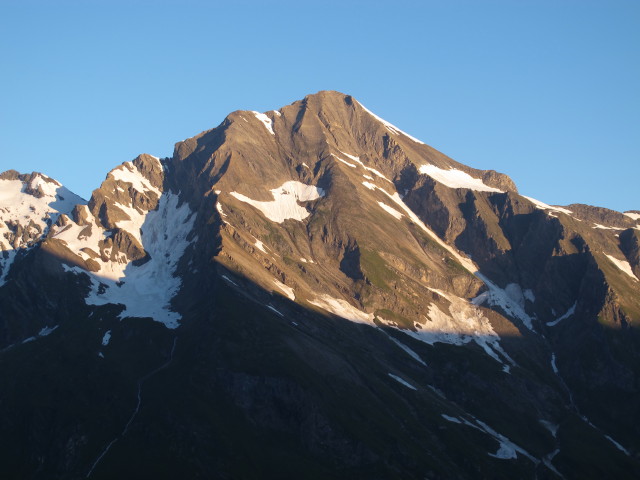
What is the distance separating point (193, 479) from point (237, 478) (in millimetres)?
11363

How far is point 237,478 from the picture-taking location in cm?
19875

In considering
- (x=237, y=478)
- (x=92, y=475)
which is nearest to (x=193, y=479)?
(x=237, y=478)

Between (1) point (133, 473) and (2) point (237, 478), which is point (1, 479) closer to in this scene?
(1) point (133, 473)

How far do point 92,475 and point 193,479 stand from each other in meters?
25.7

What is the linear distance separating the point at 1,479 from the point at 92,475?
83.1 feet

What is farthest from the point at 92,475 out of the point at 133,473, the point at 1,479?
the point at 1,479

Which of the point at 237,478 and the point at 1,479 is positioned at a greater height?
the point at 237,478

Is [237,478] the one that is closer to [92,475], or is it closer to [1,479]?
[92,475]

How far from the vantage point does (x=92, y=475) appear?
196m

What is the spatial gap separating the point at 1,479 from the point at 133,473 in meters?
35.8

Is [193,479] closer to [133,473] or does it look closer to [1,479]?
[133,473]

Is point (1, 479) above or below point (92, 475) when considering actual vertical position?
below

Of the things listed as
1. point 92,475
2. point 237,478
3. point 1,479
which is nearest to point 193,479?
point 237,478

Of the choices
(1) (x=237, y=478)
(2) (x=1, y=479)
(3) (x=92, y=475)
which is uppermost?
(1) (x=237, y=478)
